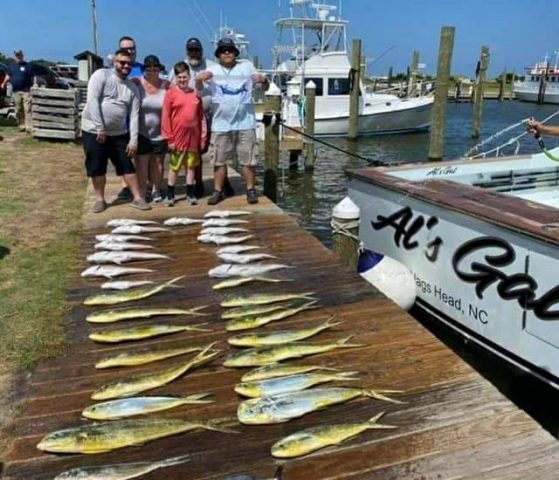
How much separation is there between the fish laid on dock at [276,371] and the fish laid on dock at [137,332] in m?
0.72

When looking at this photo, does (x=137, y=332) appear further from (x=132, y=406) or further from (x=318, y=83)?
(x=318, y=83)

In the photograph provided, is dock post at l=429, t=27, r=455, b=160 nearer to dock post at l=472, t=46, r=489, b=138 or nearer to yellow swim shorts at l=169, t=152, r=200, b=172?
dock post at l=472, t=46, r=489, b=138

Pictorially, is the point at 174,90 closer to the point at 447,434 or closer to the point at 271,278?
the point at 271,278

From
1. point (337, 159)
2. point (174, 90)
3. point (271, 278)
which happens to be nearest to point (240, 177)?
point (174, 90)

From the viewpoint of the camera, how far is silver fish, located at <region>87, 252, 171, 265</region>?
512 cm

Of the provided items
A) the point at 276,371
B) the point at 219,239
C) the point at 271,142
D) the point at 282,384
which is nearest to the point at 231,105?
the point at 219,239

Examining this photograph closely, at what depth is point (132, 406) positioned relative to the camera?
294 cm

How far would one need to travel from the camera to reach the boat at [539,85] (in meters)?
50.3

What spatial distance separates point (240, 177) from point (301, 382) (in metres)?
6.24

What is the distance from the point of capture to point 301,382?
313 cm

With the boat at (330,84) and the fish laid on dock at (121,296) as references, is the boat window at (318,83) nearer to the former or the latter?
the boat at (330,84)

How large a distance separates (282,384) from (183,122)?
157 inches

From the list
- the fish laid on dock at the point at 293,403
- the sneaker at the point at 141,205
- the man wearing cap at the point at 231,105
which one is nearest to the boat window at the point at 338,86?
the man wearing cap at the point at 231,105

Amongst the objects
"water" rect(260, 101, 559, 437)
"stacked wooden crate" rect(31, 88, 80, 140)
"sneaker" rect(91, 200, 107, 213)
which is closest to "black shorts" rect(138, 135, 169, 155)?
"sneaker" rect(91, 200, 107, 213)
